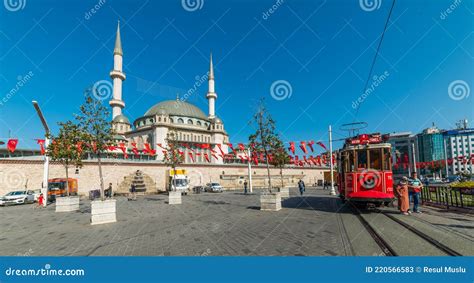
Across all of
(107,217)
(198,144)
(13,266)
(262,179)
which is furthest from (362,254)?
(198,144)

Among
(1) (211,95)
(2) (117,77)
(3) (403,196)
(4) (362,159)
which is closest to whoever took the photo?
(3) (403,196)

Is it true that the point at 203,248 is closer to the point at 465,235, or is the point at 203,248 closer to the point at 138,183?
the point at 465,235

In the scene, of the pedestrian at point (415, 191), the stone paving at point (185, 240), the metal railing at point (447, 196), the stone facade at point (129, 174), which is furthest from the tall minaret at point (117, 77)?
the metal railing at point (447, 196)

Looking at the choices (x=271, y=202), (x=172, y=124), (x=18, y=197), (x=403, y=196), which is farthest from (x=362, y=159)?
(x=172, y=124)

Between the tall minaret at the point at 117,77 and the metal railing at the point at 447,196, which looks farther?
the tall minaret at the point at 117,77

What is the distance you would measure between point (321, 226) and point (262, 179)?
140 ft

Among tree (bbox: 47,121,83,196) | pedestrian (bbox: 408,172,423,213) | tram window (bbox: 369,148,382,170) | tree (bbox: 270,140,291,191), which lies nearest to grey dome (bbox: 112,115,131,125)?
tree (bbox: 47,121,83,196)

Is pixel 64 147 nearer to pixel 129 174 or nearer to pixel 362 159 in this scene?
pixel 362 159

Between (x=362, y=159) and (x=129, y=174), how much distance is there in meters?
32.2

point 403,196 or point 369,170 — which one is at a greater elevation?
point 369,170

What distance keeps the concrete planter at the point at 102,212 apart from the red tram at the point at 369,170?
11.2 metres

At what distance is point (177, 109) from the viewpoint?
6450cm

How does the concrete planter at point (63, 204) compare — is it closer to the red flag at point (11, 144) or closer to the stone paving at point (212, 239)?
the stone paving at point (212, 239)

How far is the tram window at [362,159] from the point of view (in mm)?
11047
